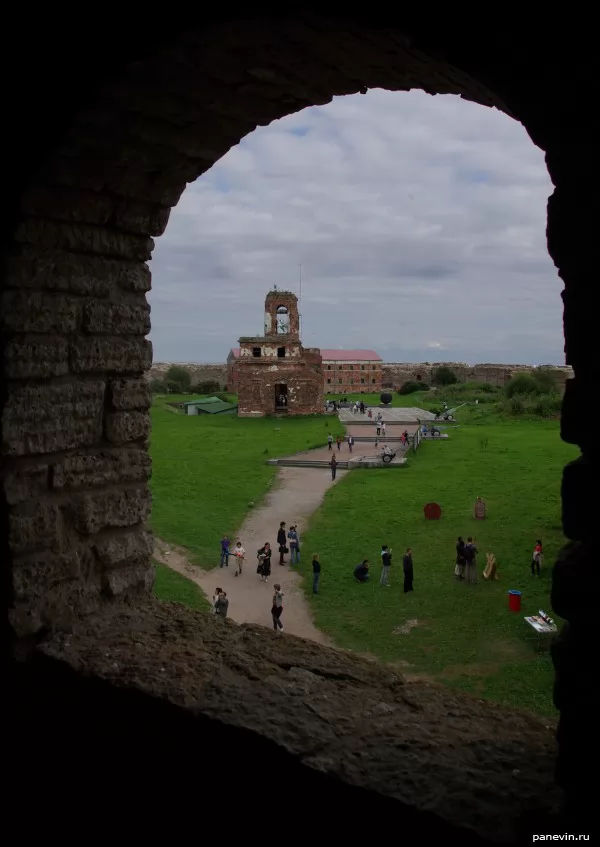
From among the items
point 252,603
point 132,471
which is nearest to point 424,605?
point 252,603

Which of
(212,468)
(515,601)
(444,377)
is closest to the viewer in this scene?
(515,601)

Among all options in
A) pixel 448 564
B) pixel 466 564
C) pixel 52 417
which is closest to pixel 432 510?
pixel 448 564

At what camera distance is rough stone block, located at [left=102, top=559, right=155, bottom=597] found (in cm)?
345

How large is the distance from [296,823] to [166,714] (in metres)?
0.66

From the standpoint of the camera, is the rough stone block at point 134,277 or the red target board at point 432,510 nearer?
the rough stone block at point 134,277

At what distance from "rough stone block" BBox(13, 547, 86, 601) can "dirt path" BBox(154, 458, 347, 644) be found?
480cm

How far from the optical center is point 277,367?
36.4 metres

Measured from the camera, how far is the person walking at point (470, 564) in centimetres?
1073

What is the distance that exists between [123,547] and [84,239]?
1.55 m

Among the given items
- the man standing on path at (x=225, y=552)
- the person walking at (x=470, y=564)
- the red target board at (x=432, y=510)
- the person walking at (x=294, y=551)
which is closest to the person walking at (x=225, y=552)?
the man standing on path at (x=225, y=552)

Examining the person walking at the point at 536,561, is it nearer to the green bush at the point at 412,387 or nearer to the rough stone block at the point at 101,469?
the rough stone block at the point at 101,469

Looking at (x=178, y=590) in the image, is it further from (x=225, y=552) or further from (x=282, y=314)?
(x=282, y=314)

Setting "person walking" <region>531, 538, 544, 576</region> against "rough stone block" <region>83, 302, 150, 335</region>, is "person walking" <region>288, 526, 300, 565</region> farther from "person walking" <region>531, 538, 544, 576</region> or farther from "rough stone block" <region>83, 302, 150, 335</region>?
"rough stone block" <region>83, 302, 150, 335</region>

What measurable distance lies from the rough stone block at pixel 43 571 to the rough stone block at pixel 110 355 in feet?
2.95
